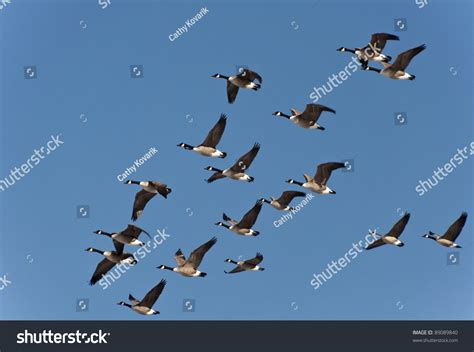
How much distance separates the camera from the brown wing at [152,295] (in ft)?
99.9

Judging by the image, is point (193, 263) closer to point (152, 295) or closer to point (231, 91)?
point (152, 295)

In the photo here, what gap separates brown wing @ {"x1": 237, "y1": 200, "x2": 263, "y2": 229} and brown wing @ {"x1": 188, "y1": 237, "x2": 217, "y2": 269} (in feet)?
4.53

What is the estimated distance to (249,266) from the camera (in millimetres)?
32156

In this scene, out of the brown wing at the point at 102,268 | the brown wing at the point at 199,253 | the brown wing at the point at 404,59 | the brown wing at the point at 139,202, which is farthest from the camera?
A: the brown wing at the point at 102,268

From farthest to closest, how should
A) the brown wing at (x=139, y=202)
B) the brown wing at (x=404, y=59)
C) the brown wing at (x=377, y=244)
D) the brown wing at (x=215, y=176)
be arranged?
the brown wing at (x=377, y=244) → the brown wing at (x=215, y=176) → the brown wing at (x=139, y=202) → the brown wing at (x=404, y=59)

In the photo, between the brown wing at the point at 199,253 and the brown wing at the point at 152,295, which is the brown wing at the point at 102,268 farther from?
the brown wing at the point at 199,253

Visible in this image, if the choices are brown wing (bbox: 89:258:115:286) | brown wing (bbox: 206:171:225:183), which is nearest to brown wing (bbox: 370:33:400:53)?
brown wing (bbox: 206:171:225:183)

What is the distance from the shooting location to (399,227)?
31.7 metres

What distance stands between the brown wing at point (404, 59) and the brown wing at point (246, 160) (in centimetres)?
349

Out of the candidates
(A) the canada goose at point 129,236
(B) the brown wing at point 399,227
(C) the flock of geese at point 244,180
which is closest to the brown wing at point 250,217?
(C) the flock of geese at point 244,180

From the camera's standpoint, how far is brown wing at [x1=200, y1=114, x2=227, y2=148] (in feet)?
98.1
